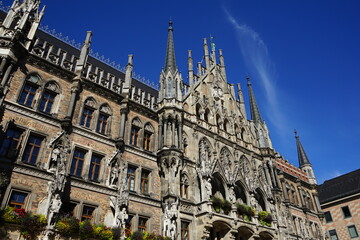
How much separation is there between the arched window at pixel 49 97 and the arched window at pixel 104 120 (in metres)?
3.02

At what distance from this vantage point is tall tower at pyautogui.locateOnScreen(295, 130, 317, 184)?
124ft

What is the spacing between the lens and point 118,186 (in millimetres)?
17484

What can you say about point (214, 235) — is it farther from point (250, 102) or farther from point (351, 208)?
point (351, 208)

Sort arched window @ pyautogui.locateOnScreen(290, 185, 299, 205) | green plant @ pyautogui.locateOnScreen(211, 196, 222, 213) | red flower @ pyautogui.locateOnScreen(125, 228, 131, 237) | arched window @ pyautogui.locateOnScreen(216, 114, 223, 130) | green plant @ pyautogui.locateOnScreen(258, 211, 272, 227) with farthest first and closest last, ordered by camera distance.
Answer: arched window @ pyautogui.locateOnScreen(290, 185, 299, 205) → arched window @ pyautogui.locateOnScreen(216, 114, 223, 130) → green plant @ pyautogui.locateOnScreen(258, 211, 272, 227) → green plant @ pyautogui.locateOnScreen(211, 196, 222, 213) → red flower @ pyautogui.locateOnScreen(125, 228, 131, 237)

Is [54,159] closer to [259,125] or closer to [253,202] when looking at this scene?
[253,202]

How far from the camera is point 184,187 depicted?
20609 mm

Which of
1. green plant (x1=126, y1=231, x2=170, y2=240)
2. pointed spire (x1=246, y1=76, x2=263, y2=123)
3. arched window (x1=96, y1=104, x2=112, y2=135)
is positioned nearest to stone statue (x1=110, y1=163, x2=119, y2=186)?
arched window (x1=96, y1=104, x2=112, y2=135)

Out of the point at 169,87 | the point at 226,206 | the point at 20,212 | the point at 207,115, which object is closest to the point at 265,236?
the point at 226,206

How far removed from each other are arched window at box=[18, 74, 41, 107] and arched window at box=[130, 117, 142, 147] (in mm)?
6618

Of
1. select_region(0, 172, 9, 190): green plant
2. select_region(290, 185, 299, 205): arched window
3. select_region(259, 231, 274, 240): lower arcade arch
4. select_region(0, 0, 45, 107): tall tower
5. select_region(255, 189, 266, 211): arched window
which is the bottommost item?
select_region(259, 231, 274, 240): lower arcade arch

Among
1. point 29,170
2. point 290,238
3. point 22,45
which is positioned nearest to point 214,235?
point 290,238

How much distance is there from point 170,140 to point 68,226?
30.1 ft

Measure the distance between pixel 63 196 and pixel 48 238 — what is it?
8.26ft

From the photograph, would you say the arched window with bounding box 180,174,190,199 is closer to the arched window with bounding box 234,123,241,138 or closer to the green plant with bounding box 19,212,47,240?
the arched window with bounding box 234,123,241,138
